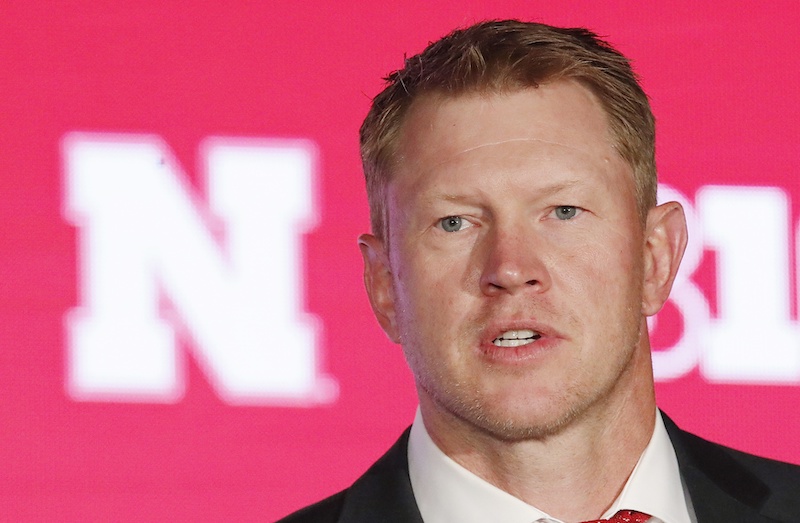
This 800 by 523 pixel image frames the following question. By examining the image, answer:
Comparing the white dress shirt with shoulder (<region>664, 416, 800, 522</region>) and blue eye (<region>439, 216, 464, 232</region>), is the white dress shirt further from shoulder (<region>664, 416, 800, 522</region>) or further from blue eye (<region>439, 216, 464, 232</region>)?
blue eye (<region>439, 216, 464, 232</region>)

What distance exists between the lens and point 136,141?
2980 mm

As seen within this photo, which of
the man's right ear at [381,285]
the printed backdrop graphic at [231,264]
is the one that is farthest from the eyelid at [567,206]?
the printed backdrop graphic at [231,264]

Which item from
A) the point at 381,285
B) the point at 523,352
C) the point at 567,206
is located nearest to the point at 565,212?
the point at 567,206

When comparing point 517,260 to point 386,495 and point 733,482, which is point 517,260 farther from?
point 733,482

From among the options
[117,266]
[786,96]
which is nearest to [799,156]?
[786,96]

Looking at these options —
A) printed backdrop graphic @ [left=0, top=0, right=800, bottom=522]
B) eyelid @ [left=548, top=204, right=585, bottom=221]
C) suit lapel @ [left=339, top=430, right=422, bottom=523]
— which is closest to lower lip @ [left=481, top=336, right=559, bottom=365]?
eyelid @ [left=548, top=204, right=585, bottom=221]

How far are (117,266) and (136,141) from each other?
0.30 meters

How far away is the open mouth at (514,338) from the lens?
6.84 ft

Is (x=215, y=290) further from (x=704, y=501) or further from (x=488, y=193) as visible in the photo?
(x=704, y=501)

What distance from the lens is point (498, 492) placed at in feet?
7.01

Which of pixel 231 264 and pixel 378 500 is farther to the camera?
pixel 231 264

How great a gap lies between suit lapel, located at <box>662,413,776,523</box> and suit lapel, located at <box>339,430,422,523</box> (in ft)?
1.61

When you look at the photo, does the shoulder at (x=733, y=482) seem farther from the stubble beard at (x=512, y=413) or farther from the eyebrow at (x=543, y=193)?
the eyebrow at (x=543, y=193)

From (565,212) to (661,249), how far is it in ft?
0.92
